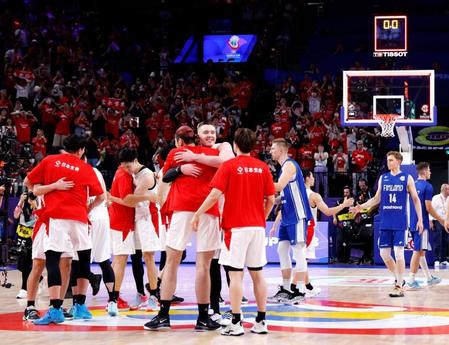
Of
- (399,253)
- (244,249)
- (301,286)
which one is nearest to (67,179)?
(244,249)

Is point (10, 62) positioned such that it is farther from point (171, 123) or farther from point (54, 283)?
point (54, 283)

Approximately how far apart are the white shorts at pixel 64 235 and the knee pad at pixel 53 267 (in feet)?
0.20

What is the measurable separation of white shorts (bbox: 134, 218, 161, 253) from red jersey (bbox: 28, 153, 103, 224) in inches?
56.2

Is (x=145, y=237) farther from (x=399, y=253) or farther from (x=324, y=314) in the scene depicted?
(x=399, y=253)

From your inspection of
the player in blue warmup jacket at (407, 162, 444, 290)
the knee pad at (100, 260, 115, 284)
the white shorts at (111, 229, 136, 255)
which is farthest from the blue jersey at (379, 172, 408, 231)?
the knee pad at (100, 260, 115, 284)

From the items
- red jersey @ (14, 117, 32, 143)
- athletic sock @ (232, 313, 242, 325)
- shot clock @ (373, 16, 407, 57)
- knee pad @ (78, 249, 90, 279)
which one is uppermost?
shot clock @ (373, 16, 407, 57)

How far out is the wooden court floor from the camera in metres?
8.48

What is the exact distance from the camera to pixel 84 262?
32.5 ft

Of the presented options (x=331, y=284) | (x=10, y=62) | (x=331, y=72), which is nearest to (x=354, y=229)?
(x=331, y=284)

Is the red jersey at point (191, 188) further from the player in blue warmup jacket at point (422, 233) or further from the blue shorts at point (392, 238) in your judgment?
the player in blue warmup jacket at point (422, 233)

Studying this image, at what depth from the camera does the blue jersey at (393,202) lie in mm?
13281

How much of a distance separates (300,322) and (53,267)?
2.80m

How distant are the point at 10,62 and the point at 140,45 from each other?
582 centimetres

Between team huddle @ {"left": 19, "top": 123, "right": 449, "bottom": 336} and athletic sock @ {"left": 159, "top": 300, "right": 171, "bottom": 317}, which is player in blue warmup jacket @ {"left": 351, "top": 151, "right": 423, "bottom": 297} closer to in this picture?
team huddle @ {"left": 19, "top": 123, "right": 449, "bottom": 336}
